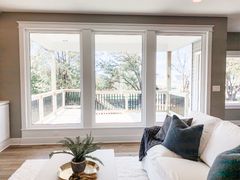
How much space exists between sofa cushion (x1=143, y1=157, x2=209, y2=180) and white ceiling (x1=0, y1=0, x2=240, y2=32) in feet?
9.01

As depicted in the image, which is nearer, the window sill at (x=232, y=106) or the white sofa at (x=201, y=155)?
the white sofa at (x=201, y=155)

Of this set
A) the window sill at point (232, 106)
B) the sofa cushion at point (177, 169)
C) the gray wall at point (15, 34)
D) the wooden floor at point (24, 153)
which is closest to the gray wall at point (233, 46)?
the window sill at point (232, 106)

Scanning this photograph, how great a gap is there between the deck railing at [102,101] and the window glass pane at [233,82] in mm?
2335

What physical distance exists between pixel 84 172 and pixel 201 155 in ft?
4.33

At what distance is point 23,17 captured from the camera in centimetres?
434

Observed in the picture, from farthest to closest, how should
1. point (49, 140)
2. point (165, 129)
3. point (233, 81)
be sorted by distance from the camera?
point (233, 81)
point (49, 140)
point (165, 129)

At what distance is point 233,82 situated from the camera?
20.8ft

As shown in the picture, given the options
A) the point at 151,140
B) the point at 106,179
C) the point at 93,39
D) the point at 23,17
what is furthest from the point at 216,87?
the point at 23,17

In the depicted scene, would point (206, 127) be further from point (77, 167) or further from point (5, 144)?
point (5, 144)

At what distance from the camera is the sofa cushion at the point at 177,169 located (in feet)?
6.36

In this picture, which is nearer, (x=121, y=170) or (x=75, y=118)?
(x=121, y=170)

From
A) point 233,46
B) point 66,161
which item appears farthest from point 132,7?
point 233,46

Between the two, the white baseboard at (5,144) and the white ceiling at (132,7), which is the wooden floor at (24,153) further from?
the white ceiling at (132,7)

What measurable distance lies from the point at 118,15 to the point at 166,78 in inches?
70.2
